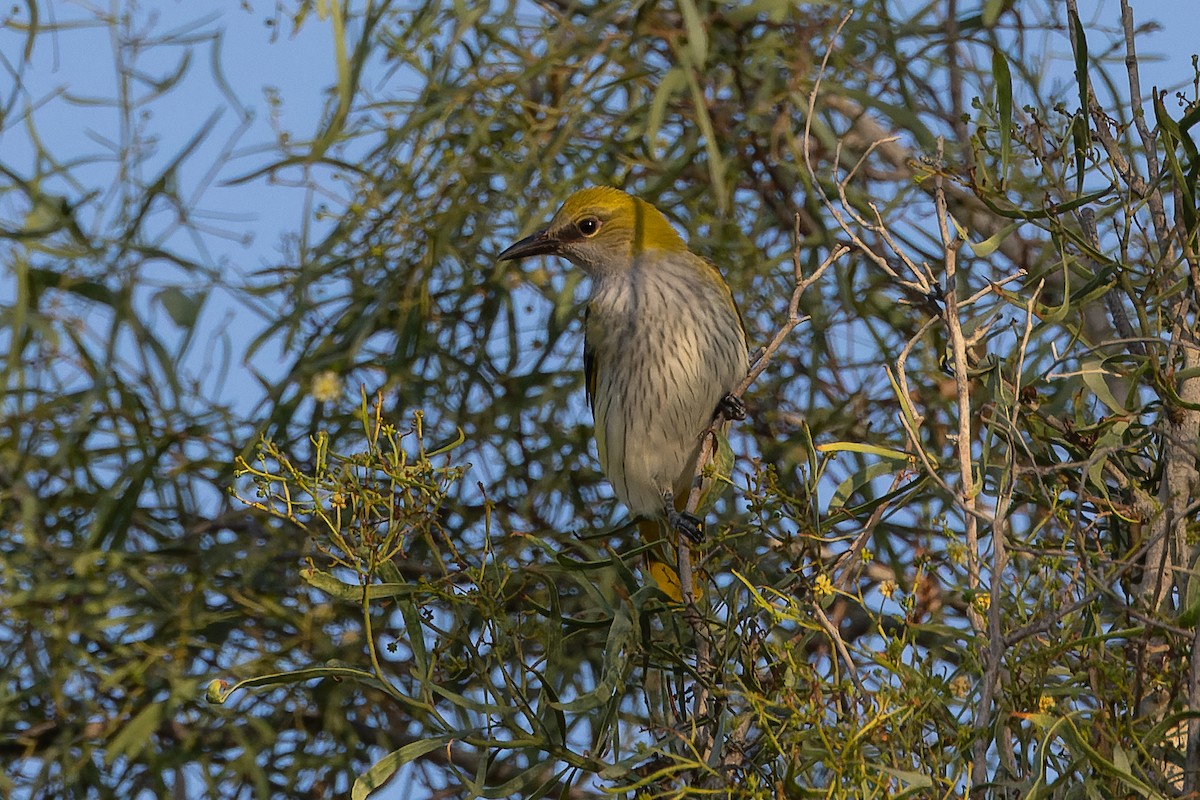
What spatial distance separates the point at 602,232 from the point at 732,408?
1.93ft

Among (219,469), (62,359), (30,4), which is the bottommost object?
(219,469)

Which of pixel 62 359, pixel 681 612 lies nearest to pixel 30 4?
pixel 62 359

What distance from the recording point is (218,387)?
118 inches

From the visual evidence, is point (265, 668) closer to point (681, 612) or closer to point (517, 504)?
point (517, 504)

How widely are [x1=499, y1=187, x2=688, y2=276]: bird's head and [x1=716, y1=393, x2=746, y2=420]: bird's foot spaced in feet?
1.36

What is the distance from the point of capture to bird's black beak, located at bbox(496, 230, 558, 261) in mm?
2930

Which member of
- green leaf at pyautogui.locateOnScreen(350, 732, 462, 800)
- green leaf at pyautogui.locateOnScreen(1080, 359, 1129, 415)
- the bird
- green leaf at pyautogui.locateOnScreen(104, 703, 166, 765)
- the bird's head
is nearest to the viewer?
green leaf at pyautogui.locateOnScreen(350, 732, 462, 800)

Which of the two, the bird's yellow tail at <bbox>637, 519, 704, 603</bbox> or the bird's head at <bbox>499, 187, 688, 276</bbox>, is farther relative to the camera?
the bird's head at <bbox>499, 187, 688, 276</bbox>

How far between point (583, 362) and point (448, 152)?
1.67 feet

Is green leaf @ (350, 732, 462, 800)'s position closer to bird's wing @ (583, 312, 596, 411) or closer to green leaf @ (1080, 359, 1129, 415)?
green leaf @ (1080, 359, 1129, 415)

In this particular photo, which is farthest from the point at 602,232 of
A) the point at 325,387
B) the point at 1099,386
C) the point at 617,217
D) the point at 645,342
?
the point at 1099,386

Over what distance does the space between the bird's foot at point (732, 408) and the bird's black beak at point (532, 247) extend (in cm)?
47

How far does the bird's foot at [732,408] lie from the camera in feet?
9.43

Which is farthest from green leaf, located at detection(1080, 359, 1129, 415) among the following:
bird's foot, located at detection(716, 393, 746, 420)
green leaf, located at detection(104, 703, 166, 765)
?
green leaf, located at detection(104, 703, 166, 765)
